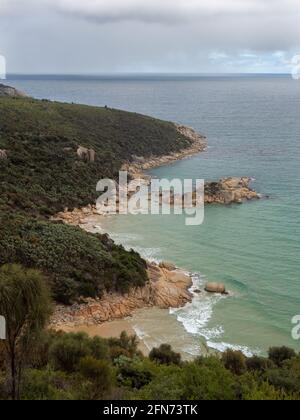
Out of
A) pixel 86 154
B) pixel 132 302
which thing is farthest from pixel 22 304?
pixel 86 154

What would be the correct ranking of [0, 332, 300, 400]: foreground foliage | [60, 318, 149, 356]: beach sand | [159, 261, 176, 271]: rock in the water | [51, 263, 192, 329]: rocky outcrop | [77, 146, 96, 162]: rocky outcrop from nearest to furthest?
[0, 332, 300, 400]: foreground foliage
[60, 318, 149, 356]: beach sand
[51, 263, 192, 329]: rocky outcrop
[159, 261, 176, 271]: rock in the water
[77, 146, 96, 162]: rocky outcrop

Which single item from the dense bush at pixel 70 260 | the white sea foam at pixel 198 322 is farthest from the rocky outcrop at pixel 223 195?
the white sea foam at pixel 198 322

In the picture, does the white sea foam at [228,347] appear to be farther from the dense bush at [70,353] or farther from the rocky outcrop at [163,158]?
the rocky outcrop at [163,158]

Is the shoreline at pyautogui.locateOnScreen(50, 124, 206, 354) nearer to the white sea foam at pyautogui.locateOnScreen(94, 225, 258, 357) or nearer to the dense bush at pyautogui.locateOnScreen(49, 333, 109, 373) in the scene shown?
the white sea foam at pyautogui.locateOnScreen(94, 225, 258, 357)

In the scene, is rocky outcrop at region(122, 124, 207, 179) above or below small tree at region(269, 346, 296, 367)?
above

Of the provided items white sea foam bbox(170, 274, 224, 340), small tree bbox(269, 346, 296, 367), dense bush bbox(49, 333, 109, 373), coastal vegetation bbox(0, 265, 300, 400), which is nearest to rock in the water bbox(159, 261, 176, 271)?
white sea foam bbox(170, 274, 224, 340)

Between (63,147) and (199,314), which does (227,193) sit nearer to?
(63,147)
